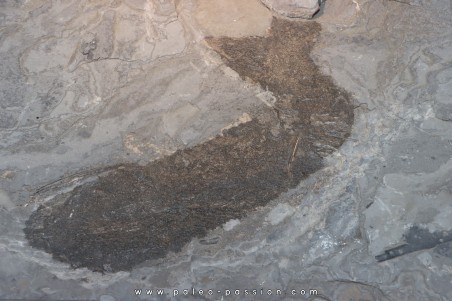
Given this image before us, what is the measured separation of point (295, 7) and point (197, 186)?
4.29 ft

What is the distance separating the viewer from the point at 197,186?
2377mm

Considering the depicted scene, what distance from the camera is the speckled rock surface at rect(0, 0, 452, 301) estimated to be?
2.20 metres

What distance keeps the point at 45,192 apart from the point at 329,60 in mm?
1681

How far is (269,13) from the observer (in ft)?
9.82

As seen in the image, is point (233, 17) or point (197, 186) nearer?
point (197, 186)

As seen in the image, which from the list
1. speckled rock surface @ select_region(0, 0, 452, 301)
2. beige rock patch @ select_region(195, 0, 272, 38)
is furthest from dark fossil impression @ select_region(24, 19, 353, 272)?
beige rock patch @ select_region(195, 0, 272, 38)

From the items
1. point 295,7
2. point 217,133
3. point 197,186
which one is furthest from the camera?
point 295,7

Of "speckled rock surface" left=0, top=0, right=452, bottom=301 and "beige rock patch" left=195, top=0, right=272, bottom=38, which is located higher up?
→ "beige rock patch" left=195, top=0, right=272, bottom=38

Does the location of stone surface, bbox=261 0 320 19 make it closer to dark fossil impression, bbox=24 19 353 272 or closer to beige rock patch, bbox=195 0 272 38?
beige rock patch, bbox=195 0 272 38

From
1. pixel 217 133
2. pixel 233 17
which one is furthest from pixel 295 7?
pixel 217 133

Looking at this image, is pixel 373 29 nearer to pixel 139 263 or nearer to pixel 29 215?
pixel 139 263

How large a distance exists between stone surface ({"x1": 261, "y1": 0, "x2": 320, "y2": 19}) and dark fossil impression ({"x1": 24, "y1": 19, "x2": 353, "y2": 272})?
44 centimetres

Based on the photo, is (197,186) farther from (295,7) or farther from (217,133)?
(295,7)

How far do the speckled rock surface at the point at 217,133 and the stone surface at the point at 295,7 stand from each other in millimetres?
89
